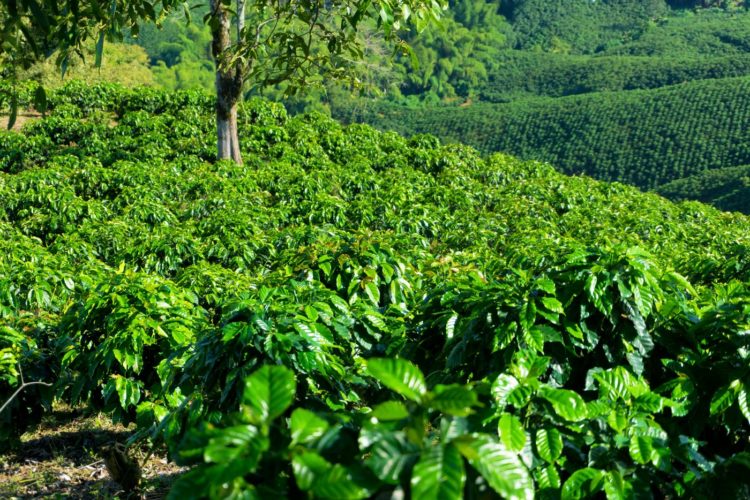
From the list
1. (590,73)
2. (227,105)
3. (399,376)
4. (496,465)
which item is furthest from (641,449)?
(590,73)

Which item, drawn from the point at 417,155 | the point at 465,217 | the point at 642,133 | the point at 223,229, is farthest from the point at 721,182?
the point at 223,229

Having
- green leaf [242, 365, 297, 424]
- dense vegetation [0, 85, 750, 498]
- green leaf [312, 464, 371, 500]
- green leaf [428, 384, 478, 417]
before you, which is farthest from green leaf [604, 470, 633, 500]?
green leaf [242, 365, 297, 424]

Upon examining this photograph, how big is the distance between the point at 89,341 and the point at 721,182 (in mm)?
54384

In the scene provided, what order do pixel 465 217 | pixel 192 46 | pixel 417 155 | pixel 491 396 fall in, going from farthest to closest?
pixel 192 46
pixel 417 155
pixel 465 217
pixel 491 396

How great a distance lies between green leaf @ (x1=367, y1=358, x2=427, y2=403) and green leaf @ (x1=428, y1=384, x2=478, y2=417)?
4cm

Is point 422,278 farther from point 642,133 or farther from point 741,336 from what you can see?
point 642,133

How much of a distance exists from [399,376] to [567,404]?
856mm

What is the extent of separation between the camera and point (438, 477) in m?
1.40

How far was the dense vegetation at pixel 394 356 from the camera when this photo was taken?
5.05 ft

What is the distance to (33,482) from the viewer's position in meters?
4.24

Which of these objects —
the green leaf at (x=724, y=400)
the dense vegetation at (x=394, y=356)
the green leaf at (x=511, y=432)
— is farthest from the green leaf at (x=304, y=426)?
the green leaf at (x=724, y=400)

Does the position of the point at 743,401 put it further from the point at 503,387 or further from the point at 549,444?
the point at 503,387

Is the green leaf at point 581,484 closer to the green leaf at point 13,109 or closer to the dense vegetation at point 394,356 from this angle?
the dense vegetation at point 394,356

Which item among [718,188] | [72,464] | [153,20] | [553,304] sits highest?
[153,20]
